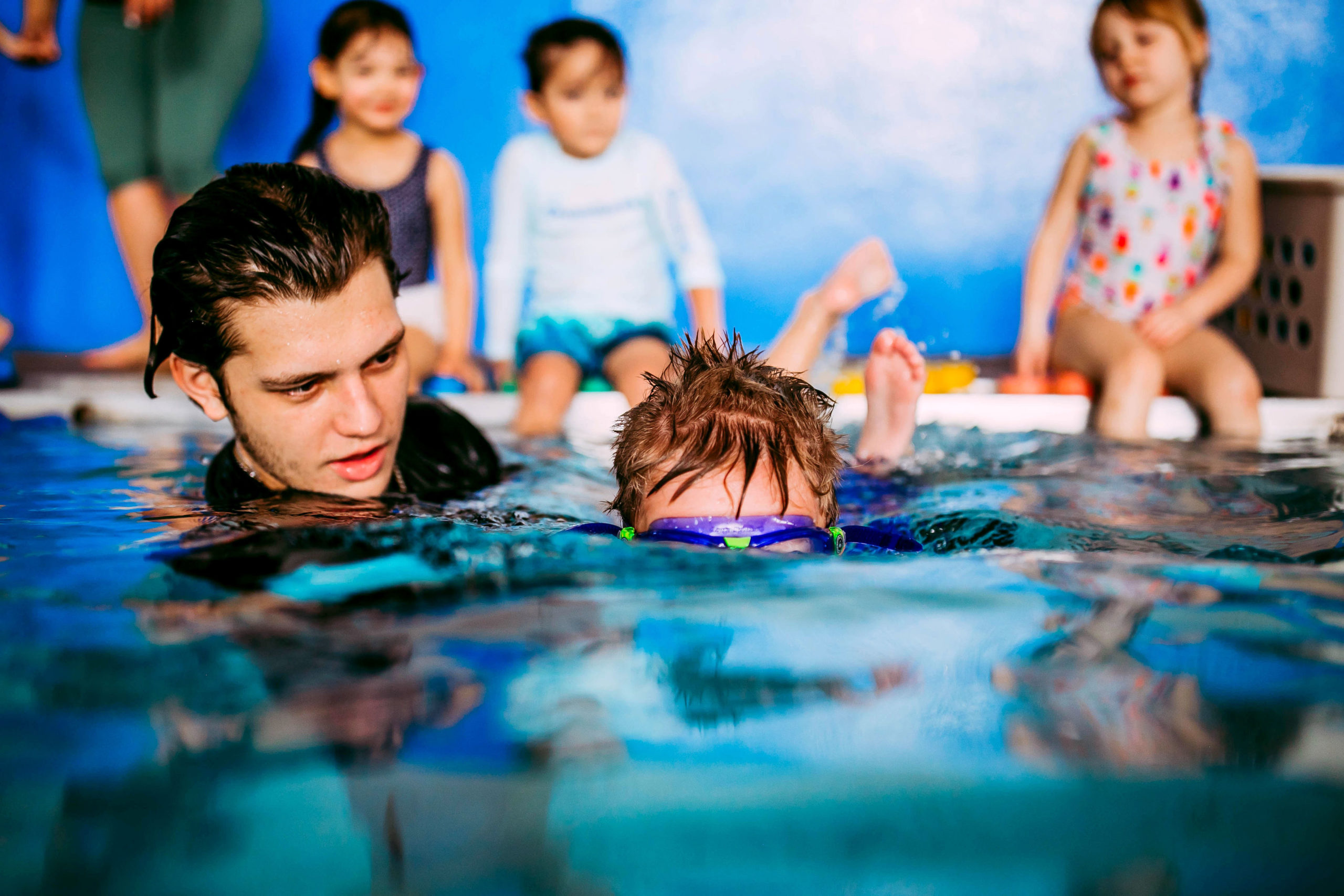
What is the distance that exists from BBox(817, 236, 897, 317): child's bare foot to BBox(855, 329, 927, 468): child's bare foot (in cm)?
35

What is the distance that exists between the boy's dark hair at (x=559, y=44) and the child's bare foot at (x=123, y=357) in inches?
79.2

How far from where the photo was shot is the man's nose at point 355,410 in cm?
202

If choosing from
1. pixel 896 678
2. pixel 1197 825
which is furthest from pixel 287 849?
pixel 1197 825

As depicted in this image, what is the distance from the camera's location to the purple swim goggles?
5.73 ft

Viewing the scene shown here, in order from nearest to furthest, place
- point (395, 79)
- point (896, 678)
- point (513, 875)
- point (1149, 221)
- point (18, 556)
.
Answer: point (513, 875) → point (896, 678) → point (18, 556) → point (1149, 221) → point (395, 79)

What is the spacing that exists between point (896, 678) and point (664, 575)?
1.29ft

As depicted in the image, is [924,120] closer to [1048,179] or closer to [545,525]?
[1048,179]

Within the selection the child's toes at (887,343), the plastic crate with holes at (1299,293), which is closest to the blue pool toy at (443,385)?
the child's toes at (887,343)

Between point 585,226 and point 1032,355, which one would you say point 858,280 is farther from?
point 585,226

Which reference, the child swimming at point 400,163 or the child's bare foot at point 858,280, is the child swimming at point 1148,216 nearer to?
the child's bare foot at point 858,280

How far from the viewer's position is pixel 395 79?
4.57 meters

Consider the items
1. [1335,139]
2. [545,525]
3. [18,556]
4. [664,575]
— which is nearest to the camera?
[664,575]

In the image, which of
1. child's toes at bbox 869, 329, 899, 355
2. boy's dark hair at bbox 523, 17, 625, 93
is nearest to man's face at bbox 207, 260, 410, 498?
child's toes at bbox 869, 329, 899, 355

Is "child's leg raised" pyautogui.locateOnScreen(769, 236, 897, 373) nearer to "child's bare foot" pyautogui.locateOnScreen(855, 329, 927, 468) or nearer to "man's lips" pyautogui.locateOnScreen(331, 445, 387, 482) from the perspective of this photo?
"child's bare foot" pyautogui.locateOnScreen(855, 329, 927, 468)
